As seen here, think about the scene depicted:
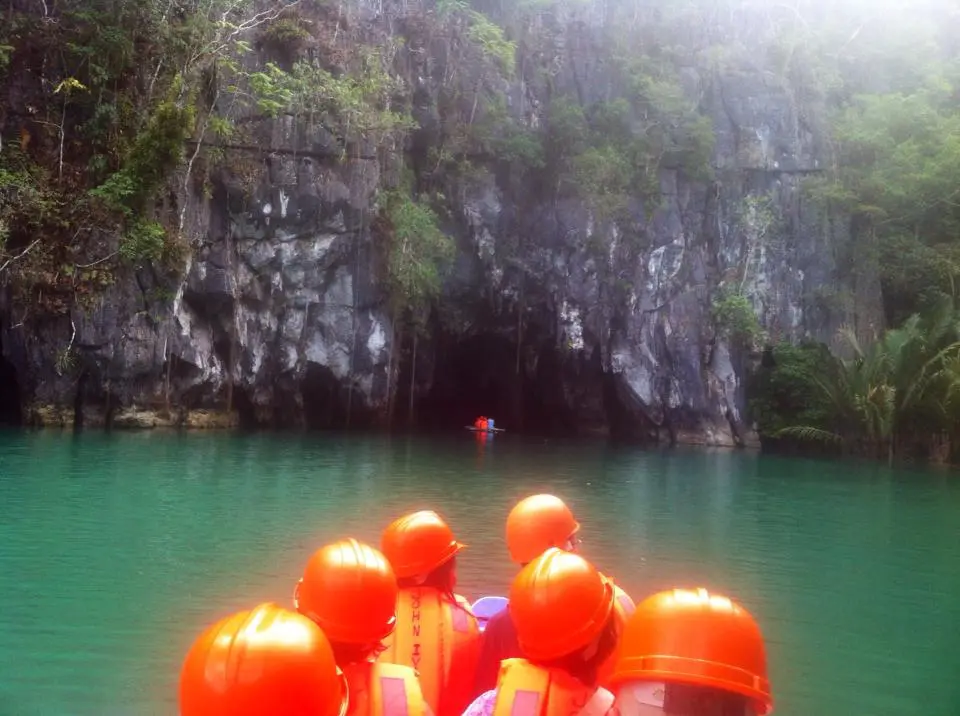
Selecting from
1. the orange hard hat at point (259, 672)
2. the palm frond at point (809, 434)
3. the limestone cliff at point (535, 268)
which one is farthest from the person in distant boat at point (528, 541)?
the palm frond at point (809, 434)

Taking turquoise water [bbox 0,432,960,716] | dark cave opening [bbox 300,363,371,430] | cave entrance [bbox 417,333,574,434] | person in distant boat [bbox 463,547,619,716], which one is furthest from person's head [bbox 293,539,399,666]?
cave entrance [bbox 417,333,574,434]

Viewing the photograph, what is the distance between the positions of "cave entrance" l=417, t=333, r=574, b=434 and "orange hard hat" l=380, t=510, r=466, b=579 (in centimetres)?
2190

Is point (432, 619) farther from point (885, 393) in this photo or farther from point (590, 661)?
point (885, 393)

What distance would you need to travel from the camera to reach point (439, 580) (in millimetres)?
3418

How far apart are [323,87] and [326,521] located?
13.7 m

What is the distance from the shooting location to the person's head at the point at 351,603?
2414 millimetres

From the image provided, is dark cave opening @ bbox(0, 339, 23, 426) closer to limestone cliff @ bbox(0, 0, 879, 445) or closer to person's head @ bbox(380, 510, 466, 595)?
limestone cliff @ bbox(0, 0, 879, 445)

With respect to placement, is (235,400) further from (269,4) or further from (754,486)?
(754,486)

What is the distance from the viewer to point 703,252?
24.1m

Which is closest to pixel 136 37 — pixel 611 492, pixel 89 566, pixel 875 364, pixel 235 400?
pixel 235 400

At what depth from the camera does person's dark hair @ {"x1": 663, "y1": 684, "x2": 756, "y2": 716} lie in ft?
5.77

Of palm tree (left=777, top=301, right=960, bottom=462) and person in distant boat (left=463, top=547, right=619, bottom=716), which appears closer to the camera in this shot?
person in distant boat (left=463, top=547, right=619, bottom=716)

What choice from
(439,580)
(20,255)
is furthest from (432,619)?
(20,255)

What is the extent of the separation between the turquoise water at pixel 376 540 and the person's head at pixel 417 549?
54.7 inches
